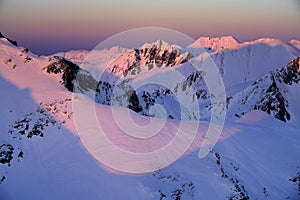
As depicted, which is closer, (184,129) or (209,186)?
(209,186)

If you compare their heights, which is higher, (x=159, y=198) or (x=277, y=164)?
(x=159, y=198)

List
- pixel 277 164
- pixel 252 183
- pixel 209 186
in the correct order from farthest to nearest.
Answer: pixel 277 164 → pixel 252 183 → pixel 209 186

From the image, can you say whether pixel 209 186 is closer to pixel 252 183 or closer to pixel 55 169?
pixel 252 183

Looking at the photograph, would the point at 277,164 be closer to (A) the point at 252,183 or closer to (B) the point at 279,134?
(A) the point at 252,183

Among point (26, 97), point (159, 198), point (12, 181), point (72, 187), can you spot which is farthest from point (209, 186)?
point (26, 97)

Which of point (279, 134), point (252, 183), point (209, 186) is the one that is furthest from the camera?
point (279, 134)

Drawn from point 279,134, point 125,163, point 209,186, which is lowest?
point 279,134
